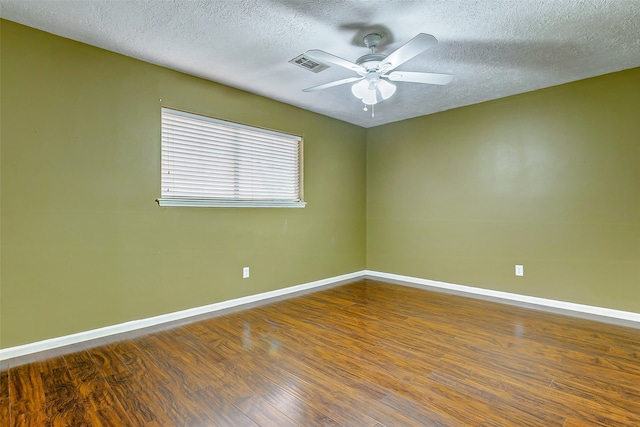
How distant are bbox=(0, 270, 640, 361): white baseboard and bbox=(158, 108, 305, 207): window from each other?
1053 mm

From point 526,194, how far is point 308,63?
2763mm

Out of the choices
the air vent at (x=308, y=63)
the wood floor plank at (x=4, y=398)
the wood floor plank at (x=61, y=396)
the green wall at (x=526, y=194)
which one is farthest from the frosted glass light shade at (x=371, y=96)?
the wood floor plank at (x=4, y=398)

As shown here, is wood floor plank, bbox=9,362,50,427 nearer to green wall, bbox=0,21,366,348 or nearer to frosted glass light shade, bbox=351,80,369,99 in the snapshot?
green wall, bbox=0,21,366,348

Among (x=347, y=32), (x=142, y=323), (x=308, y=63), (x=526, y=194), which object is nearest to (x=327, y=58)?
(x=347, y=32)

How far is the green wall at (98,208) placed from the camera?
7.58 ft

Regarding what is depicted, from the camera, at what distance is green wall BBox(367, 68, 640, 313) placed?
A: 311 cm

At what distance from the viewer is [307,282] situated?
430cm

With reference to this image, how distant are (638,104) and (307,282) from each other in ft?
12.7

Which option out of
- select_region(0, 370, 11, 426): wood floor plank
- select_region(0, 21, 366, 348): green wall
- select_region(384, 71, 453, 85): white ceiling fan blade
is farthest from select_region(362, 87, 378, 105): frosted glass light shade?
select_region(0, 370, 11, 426): wood floor plank

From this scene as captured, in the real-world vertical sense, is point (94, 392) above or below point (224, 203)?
below

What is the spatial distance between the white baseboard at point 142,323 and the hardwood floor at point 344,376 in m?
0.15

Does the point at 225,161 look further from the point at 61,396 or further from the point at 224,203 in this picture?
the point at 61,396

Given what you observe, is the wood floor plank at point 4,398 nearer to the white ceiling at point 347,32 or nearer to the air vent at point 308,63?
the white ceiling at point 347,32

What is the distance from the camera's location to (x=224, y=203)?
135 inches
